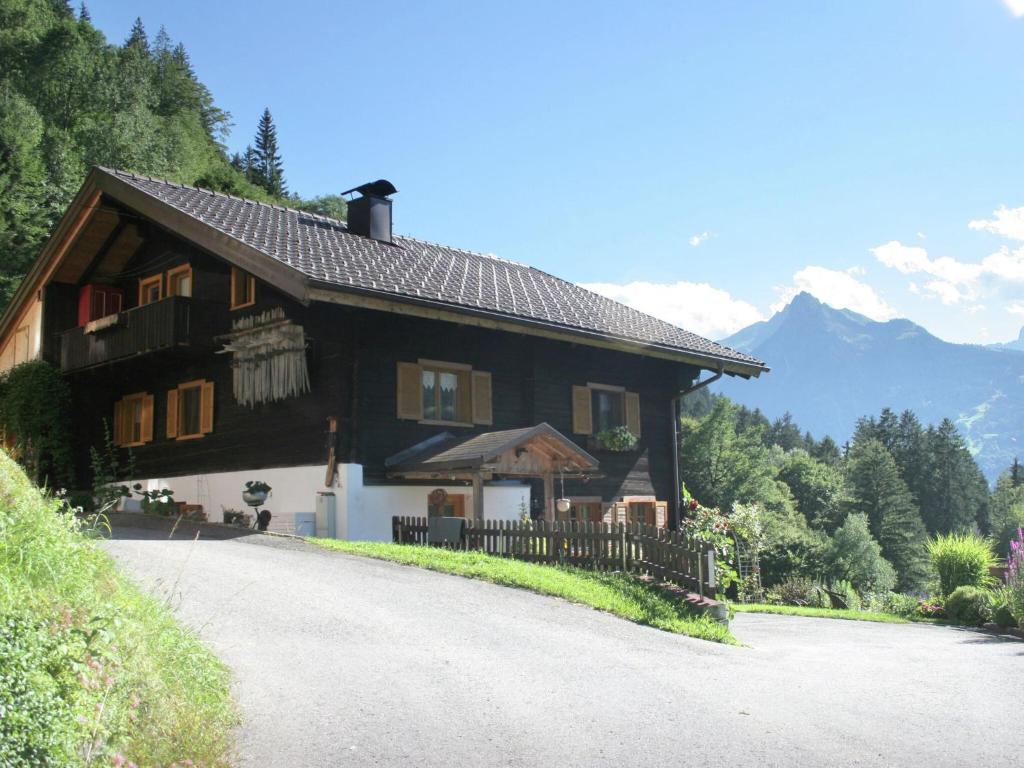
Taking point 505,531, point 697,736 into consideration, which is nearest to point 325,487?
point 505,531


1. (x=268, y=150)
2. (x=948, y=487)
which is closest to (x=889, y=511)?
(x=948, y=487)

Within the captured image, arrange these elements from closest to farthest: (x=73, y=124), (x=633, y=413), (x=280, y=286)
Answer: (x=280, y=286)
(x=633, y=413)
(x=73, y=124)

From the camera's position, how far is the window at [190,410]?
76.3 ft

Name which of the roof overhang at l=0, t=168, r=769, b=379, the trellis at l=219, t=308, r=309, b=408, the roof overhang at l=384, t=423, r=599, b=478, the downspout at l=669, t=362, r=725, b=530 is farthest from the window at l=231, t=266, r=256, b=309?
the downspout at l=669, t=362, r=725, b=530

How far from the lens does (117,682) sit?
5.91m

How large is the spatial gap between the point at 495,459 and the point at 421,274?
5.00 metres

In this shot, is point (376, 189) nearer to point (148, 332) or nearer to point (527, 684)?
point (148, 332)

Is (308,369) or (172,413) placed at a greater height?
(308,369)

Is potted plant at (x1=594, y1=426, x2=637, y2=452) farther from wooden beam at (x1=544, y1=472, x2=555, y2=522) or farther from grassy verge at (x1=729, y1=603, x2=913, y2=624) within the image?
wooden beam at (x1=544, y1=472, x2=555, y2=522)

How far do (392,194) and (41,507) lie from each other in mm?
17624

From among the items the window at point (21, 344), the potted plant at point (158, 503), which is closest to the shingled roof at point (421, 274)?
the potted plant at point (158, 503)

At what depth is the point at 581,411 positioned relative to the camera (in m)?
24.4

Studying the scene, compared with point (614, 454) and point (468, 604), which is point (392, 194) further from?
point (468, 604)

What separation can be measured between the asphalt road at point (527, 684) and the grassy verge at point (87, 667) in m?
0.53
